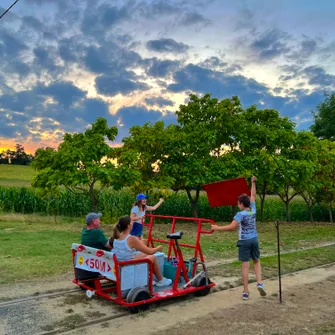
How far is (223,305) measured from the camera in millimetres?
5629

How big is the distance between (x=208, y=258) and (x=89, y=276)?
3897mm

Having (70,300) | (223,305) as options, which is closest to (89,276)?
(70,300)

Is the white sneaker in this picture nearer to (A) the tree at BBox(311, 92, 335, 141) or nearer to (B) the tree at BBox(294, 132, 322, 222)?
(B) the tree at BBox(294, 132, 322, 222)

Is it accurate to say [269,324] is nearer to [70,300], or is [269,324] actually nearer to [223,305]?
[223,305]

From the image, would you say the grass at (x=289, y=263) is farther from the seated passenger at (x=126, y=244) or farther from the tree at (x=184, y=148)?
the tree at (x=184, y=148)

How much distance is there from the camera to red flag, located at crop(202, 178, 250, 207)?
19.7 ft

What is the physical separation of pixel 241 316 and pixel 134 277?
1522 mm

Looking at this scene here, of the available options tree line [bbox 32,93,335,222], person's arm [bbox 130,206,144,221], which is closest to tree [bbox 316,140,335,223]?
tree line [bbox 32,93,335,222]

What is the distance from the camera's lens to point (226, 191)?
6.16 meters

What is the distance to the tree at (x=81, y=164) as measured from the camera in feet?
46.2

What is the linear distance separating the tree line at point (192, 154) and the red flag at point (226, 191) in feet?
27.5

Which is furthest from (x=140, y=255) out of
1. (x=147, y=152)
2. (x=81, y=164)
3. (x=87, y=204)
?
(x=87, y=204)

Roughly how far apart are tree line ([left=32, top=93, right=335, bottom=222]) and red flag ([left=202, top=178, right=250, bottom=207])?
8386mm

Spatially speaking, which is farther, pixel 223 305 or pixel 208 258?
pixel 208 258
